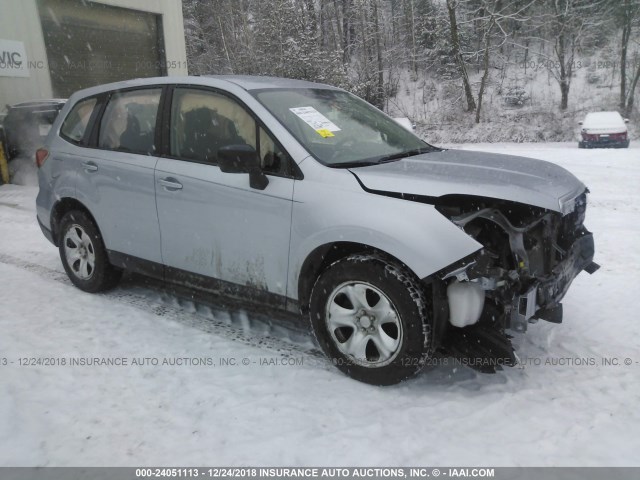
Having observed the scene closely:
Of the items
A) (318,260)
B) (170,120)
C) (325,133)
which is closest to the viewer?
(318,260)

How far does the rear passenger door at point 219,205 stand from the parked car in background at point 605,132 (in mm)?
16275

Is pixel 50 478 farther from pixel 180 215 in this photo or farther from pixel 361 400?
pixel 180 215

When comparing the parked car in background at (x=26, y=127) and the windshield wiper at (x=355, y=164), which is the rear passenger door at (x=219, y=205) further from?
the parked car in background at (x=26, y=127)

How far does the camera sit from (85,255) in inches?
180

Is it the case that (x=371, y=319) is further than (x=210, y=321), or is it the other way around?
(x=210, y=321)

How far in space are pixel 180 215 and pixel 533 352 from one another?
263cm

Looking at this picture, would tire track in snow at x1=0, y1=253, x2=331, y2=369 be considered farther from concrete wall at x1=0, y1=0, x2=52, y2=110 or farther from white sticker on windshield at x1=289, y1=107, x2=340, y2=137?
concrete wall at x1=0, y1=0, x2=52, y2=110

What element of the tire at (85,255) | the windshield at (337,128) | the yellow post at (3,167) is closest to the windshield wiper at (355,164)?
the windshield at (337,128)

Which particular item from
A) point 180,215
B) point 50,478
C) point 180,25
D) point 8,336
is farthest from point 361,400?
point 180,25

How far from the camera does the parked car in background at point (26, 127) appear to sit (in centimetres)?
1019

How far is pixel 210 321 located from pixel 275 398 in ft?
3.99

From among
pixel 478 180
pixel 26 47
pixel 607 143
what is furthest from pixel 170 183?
pixel 607 143

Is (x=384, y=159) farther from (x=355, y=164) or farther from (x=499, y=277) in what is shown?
(x=499, y=277)

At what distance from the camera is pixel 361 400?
117 inches
